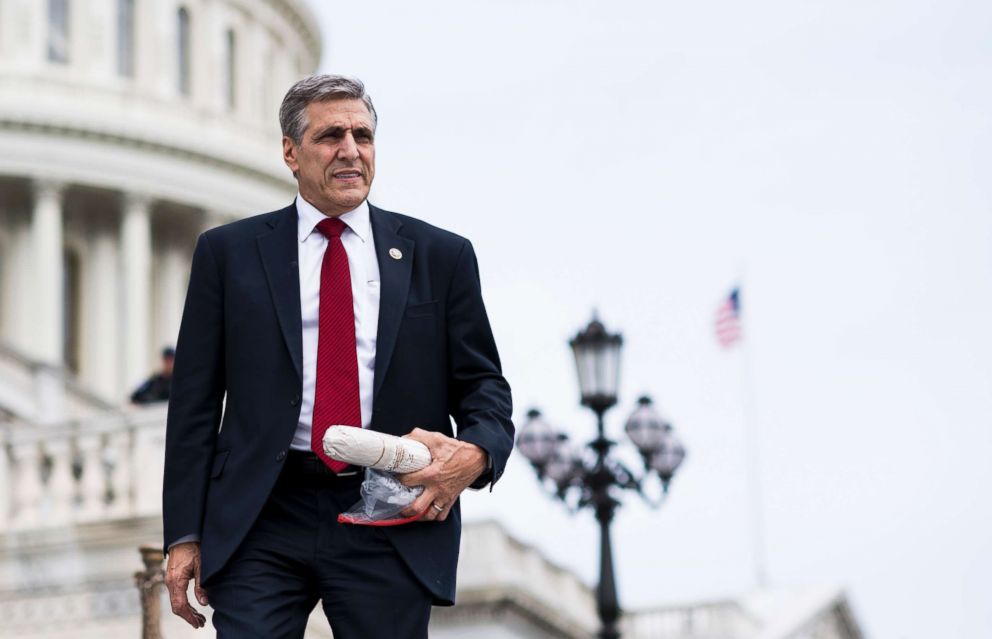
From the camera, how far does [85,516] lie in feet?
66.6

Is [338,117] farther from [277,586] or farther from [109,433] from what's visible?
[109,433]

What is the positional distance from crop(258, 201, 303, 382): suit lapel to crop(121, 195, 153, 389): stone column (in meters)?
47.4

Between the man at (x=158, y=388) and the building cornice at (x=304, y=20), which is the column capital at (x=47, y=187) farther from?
the man at (x=158, y=388)

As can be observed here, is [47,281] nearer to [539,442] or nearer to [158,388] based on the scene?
[158,388]

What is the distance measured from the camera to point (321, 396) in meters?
5.18

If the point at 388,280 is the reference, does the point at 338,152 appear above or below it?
above

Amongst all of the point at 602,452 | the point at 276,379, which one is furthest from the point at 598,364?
the point at 276,379

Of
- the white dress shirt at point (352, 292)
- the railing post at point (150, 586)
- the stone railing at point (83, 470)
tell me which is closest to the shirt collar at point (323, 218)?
the white dress shirt at point (352, 292)

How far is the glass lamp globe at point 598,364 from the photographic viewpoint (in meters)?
18.3

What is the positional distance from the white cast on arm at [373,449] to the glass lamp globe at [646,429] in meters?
14.3

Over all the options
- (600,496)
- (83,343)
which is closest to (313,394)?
(600,496)

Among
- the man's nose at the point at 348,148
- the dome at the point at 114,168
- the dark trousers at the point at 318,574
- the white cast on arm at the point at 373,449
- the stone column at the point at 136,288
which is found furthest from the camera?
the dome at the point at 114,168

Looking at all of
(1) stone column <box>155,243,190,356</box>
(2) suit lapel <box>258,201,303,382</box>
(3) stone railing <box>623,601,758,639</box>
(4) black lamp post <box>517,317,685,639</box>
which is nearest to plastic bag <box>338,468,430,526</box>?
(2) suit lapel <box>258,201,303,382</box>

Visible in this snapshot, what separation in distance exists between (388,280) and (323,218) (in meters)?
0.25
